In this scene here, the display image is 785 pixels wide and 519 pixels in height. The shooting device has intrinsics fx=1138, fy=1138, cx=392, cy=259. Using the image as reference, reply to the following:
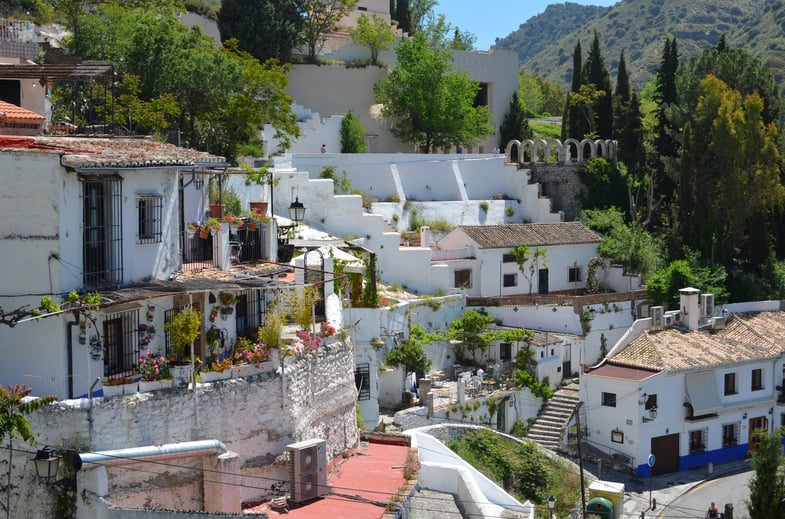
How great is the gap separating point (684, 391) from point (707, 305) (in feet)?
16.8

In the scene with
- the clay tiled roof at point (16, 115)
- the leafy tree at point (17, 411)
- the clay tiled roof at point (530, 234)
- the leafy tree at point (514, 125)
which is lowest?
the leafy tree at point (17, 411)

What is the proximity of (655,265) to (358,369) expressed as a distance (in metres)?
18.2

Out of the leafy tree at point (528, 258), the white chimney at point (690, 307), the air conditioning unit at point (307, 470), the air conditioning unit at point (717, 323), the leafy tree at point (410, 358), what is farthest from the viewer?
the leafy tree at point (528, 258)

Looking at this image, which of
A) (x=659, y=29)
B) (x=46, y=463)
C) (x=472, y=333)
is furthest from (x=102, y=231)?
(x=659, y=29)

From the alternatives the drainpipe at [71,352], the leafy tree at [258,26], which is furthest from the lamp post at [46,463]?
the leafy tree at [258,26]

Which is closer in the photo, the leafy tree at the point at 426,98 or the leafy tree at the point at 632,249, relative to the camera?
the leafy tree at the point at 632,249

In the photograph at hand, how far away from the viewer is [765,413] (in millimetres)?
37781

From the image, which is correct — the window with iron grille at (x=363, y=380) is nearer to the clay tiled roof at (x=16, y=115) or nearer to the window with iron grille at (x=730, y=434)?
the clay tiled roof at (x=16, y=115)

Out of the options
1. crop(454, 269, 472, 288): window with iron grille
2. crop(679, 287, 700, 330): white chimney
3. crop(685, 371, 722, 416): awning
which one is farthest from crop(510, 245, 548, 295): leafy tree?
crop(685, 371, 722, 416): awning

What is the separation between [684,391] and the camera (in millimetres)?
35750

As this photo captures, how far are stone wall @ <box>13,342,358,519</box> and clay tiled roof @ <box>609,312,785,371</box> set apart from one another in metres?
15.4

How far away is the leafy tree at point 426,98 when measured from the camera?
161 ft

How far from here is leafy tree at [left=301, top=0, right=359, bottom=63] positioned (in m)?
51.7

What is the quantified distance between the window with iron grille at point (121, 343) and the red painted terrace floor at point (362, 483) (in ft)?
10.5
